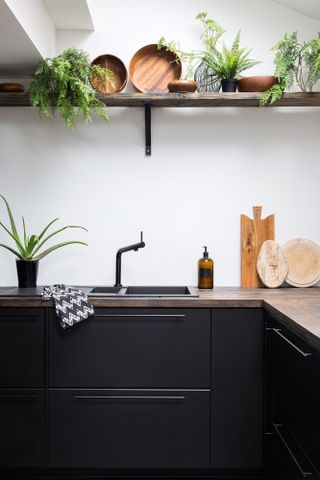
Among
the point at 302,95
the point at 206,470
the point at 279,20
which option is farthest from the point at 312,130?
the point at 206,470

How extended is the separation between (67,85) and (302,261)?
162cm

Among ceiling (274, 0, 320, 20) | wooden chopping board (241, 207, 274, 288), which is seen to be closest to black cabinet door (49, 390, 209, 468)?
wooden chopping board (241, 207, 274, 288)

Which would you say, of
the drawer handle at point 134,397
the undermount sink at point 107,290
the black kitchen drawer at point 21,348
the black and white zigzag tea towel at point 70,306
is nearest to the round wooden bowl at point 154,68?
the undermount sink at point 107,290

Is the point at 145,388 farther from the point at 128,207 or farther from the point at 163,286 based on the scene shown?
the point at 128,207

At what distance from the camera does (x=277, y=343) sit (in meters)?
2.04

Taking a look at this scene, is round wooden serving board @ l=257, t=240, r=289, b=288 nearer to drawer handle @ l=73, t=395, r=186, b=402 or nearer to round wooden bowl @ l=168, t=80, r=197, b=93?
drawer handle @ l=73, t=395, r=186, b=402

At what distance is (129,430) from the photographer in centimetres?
221

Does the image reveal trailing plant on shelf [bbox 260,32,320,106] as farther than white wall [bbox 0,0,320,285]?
No

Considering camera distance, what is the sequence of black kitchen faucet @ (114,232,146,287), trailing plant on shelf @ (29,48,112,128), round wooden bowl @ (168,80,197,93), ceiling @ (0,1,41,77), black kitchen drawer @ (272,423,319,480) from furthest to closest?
black kitchen faucet @ (114,232,146,287) → round wooden bowl @ (168,80,197,93) → trailing plant on shelf @ (29,48,112,128) → ceiling @ (0,1,41,77) → black kitchen drawer @ (272,423,319,480)

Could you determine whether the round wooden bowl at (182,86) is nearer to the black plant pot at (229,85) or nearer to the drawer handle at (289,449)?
the black plant pot at (229,85)

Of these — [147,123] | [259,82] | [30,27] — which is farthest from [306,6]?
[30,27]

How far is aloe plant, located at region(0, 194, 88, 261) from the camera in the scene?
2.56 meters

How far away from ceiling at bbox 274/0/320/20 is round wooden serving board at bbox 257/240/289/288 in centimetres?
133

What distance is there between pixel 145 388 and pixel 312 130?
175cm
